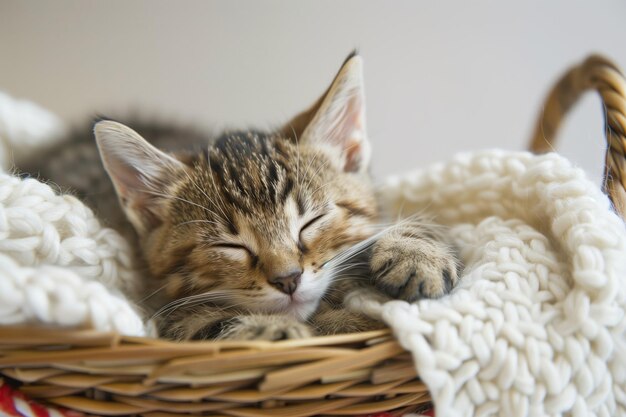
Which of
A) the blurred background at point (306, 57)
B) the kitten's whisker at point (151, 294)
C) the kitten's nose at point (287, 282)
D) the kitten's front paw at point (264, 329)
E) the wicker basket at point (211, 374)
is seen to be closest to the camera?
the wicker basket at point (211, 374)

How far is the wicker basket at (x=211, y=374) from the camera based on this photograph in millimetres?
704

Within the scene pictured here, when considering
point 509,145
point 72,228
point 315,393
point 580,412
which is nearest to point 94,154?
point 72,228

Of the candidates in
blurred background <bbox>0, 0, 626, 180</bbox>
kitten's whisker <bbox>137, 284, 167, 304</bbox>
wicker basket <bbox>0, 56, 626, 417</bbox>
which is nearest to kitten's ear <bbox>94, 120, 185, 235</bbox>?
kitten's whisker <bbox>137, 284, 167, 304</bbox>

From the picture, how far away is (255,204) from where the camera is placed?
3.48 ft

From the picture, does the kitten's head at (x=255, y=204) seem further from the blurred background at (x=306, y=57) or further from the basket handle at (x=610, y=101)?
the blurred background at (x=306, y=57)

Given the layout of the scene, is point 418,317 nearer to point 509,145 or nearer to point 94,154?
point 94,154

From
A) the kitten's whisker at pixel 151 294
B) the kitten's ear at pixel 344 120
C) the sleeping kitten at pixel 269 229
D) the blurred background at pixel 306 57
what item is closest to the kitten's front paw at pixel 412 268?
the sleeping kitten at pixel 269 229

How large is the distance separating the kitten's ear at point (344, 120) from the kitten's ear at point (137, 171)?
324 mm

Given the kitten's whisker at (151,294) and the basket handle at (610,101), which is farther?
the kitten's whisker at (151,294)

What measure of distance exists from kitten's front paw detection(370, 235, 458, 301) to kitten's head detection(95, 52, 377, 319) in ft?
0.38

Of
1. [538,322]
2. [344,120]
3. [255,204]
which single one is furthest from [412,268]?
[344,120]

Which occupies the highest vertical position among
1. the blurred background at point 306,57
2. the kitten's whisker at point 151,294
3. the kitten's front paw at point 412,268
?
the blurred background at point 306,57

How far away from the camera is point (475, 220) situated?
1231 mm

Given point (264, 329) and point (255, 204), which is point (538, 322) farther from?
point (255, 204)
